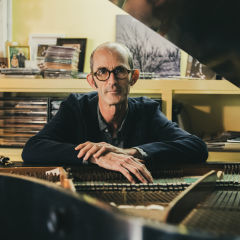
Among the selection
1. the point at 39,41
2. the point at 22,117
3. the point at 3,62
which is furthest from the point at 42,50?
the point at 22,117

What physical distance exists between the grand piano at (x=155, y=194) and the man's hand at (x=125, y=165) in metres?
0.04

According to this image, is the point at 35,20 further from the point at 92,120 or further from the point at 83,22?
the point at 92,120

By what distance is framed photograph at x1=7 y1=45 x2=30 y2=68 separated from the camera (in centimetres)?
326

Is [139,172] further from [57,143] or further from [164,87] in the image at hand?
[164,87]

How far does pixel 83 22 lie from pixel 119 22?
32 cm

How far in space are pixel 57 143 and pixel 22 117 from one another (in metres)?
1.24

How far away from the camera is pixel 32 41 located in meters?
3.29

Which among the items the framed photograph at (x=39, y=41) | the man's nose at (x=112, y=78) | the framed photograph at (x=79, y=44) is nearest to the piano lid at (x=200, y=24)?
the man's nose at (x=112, y=78)

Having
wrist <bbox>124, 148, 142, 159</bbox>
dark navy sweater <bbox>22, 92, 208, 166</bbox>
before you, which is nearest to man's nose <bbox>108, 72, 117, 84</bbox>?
dark navy sweater <bbox>22, 92, 208, 166</bbox>

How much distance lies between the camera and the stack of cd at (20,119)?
9.62 feet

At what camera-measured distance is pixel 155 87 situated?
9.39 ft

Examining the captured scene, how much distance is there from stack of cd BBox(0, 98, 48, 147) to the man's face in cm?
92

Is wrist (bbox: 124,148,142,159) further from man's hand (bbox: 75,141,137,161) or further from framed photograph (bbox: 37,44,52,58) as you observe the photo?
framed photograph (bbox: 37,44,52,58)

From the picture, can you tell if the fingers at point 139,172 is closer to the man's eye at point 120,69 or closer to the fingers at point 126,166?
the fingers at point 126,166
